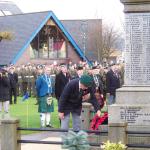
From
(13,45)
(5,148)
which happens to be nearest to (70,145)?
(5,148)

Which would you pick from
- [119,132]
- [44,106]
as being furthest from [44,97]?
[119,132]

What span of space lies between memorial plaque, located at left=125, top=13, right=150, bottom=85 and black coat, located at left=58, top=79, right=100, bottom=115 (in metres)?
1.19

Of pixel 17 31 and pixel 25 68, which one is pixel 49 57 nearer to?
pixel 17 31

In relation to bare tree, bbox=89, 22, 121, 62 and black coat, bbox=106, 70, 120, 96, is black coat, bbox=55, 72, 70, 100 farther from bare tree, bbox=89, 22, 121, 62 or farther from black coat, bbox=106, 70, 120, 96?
bare tree, bbox=89, 22, 121, 62

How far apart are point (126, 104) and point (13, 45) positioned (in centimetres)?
3529

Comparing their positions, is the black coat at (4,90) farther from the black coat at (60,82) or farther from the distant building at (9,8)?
the distant building at (9,8)

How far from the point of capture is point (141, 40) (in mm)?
13391

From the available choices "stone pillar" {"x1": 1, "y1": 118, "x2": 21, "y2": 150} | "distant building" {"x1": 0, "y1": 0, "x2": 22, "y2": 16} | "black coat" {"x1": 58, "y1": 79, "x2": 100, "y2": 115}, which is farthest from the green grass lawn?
"distant building" {"x1": 0, "y1": 0, "x2": 22, "y2": 16}

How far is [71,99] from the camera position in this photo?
12836 millimetres

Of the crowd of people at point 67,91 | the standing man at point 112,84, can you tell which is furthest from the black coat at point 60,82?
the standing man at point 112,84

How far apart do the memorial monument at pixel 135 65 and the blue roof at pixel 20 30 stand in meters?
33.1

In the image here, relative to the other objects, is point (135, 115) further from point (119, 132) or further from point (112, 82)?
point (112, 82)

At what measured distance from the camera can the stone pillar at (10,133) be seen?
11.3 meters

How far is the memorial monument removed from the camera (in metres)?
13.2
